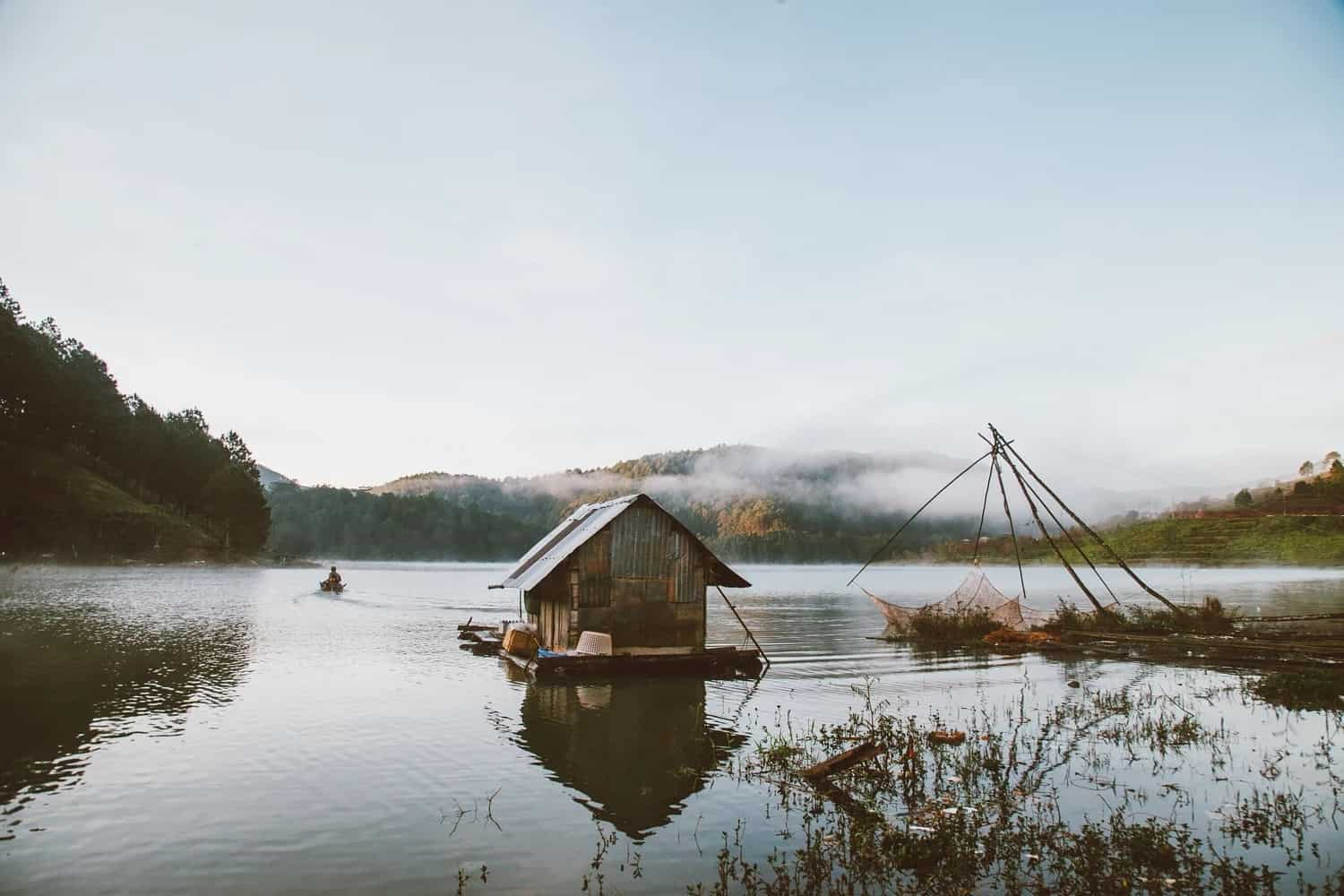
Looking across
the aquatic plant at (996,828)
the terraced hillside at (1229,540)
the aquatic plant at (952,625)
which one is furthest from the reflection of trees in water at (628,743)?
the terraced hillside at (1229,540)

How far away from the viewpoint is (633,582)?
1081 inches

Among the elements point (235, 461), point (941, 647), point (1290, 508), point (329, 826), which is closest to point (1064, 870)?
point (329, 826)

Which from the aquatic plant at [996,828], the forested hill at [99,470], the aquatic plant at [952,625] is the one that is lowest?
the aquatic plant at [952,625]

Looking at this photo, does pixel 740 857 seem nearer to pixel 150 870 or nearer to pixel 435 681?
pixel 150 870

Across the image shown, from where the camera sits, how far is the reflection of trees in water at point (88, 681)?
1599cm

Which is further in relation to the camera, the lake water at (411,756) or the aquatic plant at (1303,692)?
the aquatic plant at (1303,692)

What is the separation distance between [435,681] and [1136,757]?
20240 mm

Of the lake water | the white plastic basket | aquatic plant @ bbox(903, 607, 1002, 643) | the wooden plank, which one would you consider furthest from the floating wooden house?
aquatic plant @ bbox(903, 607, 1002, 643)

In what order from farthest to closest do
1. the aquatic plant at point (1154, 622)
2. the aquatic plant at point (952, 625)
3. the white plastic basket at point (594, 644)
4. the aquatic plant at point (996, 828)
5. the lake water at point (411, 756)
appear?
the aquatic plant at point (952, 625) < the aquatic plant at point (1154, 622) < the white plastic basket at point (594, 644) < the lake water at point (411, 756) < the aquatic plant at point (996, 828)

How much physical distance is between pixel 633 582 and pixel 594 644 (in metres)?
2.39

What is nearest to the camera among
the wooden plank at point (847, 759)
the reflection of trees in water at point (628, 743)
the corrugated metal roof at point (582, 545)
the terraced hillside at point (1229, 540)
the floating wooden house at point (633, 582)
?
the wooden plank at point (847, 759)

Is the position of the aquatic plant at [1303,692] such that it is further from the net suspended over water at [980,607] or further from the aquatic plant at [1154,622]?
the net suspended over water at [980,607]

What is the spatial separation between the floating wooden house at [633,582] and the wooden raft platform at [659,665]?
0.41 m

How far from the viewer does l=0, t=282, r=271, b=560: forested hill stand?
90.8m
